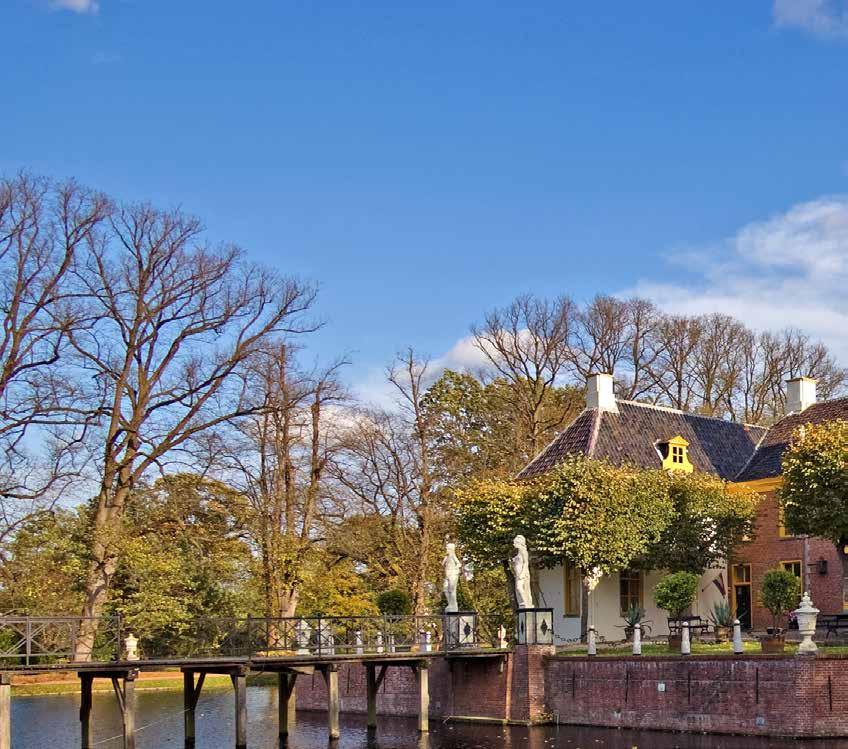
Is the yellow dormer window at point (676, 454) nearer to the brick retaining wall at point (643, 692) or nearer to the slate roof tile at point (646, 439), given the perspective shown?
the slate roof tile at point (646, 439)

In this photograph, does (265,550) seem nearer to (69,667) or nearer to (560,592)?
(560,592)

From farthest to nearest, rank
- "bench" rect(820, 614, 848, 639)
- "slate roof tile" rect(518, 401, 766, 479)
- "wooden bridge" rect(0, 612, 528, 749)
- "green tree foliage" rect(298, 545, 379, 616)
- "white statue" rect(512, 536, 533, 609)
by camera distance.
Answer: "green tree foliage" rect(298, 545, 379, 616) < "slate roof tile" rect(518, 401, 766, 479) < "white statue" rect(512, 536, 533, 609) < "bench" rect(820, 614, 848, 639) < "wooden bridge" rect(0, 612, 528, 749)

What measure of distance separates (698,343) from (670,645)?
29880 millimetres

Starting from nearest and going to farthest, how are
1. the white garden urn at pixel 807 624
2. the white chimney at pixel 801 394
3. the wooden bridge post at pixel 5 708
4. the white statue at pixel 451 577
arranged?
1. the wooden bridge post at pixel 5 708
2. the white garden urn at pixel 807 624
3. the white statue at pixel 451 577
4. the white chimney at pixel 801 394

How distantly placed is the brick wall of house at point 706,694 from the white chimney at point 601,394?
12885 millimetres

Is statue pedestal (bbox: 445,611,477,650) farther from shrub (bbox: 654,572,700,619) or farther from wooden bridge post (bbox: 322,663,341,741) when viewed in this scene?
shrub (bbox: 654,572,700,619)

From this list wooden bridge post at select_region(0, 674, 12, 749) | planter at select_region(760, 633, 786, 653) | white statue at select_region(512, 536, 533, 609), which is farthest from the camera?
white statue at select_region(512, 536, 533, 609)

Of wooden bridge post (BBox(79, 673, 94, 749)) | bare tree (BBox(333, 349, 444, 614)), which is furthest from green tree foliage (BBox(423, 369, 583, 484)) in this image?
wooden bridge post (BBox(79, 673, 94, 749))

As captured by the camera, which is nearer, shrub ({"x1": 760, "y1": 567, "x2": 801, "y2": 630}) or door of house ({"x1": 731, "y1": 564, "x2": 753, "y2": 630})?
shrub ({"x1": 760, "y1": 567, "x2": 801, "y2": 630})

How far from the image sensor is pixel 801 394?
40.9m

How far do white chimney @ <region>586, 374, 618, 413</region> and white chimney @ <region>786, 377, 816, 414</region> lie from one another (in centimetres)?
676

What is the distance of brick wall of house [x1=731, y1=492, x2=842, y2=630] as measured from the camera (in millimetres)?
34062

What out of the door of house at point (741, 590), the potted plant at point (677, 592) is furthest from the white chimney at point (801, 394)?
the potted plant at point (677, 592)

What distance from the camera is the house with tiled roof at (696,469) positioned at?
1378 inches
